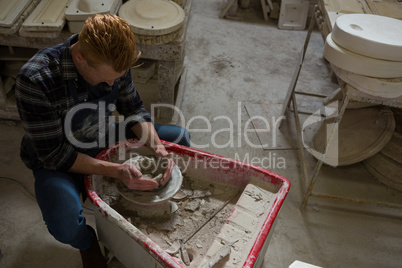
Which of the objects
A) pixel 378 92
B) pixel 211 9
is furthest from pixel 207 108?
pixel 211 9

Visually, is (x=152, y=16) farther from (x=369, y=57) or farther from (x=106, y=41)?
(x=369, y=57)

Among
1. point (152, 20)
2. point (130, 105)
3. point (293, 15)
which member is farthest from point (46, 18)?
point (293, 15)

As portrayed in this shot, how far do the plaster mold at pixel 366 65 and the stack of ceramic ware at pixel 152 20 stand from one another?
1326mm

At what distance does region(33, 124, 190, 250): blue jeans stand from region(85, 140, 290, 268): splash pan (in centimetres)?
9

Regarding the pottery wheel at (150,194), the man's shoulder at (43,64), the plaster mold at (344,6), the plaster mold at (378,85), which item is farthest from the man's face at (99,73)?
the plaster mold at (344,6)

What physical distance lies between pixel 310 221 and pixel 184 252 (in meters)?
1.26

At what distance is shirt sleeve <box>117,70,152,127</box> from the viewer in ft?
7.31

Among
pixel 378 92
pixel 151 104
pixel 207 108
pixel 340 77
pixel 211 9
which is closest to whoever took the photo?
pixel 378 92

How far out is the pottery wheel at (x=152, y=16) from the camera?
9.35ft

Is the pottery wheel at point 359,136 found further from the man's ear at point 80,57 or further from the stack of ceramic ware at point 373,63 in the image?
the man's ear at point 80,57

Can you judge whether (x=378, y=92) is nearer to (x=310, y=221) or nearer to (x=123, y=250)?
(x=310, y=221)

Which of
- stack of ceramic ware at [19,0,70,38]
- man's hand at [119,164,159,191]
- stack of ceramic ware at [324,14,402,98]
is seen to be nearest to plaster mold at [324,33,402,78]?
stack of ceramic ware at [324,14,402,98]

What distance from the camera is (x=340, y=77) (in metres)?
2.33

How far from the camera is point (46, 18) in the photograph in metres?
2.82
